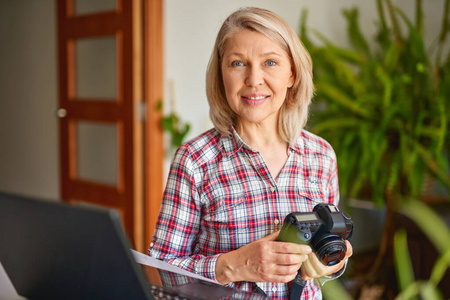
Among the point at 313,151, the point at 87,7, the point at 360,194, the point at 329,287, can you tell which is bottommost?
the point at 360,194

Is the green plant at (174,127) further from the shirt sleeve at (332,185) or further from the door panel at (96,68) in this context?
the shirt sleeve at (332,185)

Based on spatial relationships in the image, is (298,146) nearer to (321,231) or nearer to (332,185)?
(332,185)

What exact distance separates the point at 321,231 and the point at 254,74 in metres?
0.36

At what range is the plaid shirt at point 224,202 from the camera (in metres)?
1.02

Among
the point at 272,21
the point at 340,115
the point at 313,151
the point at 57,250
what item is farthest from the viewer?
the point at 340,115

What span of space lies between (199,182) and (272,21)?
390 millimetres

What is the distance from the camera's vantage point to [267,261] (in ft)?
2.95

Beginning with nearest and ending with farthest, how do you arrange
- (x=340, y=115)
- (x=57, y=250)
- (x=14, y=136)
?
(x=57, y=250) → (x=340, y=115) → (x=14, y=136)

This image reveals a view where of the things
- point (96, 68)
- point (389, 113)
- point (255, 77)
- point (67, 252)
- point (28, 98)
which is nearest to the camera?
point (67, 252)

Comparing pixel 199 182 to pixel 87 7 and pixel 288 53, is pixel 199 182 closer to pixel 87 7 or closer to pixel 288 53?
pixel 288 53

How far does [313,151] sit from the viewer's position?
1130mm

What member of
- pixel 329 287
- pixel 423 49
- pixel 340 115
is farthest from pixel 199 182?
pixel 423 49

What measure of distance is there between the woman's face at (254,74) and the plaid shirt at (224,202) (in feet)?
0.31

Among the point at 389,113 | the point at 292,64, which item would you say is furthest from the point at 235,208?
the point at 389,113
